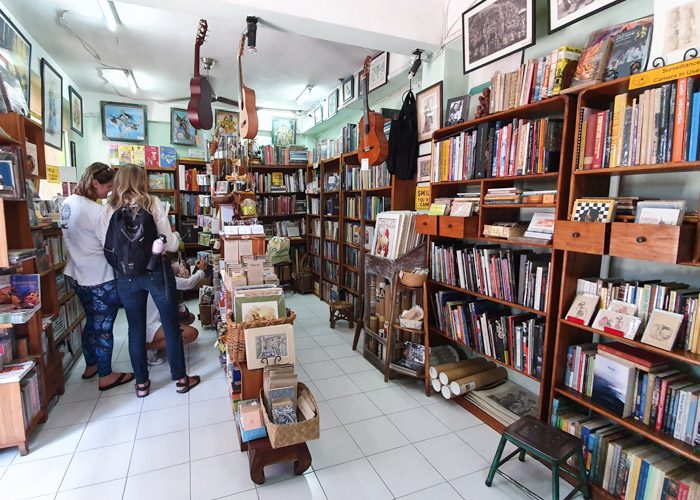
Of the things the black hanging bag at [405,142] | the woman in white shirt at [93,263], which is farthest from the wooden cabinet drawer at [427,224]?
the woman in white shirt at [93,263]

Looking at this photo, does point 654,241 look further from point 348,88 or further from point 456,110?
point 348,88

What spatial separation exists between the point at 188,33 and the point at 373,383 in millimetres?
3513

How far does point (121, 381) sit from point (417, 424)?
2.27 metres

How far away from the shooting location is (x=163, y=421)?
7.82 feet

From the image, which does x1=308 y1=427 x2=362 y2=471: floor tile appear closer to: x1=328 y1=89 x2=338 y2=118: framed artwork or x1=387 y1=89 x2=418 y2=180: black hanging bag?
x1=387 y1=89 x2=418 y2=180: black hanging bag

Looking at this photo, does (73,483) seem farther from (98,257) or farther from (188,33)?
(188,33)

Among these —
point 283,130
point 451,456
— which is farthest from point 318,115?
point 451,456

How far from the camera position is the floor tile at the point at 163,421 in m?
2.27

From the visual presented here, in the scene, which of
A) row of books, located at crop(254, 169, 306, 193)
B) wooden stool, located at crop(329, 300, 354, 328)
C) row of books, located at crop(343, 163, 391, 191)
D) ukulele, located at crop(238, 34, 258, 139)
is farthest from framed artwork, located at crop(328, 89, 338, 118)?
wooden stool, located at crop(329, 300, 354, 328)

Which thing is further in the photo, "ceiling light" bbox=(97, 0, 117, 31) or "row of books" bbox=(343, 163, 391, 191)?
"row of books" bbox=(343, 163, 391, 191)

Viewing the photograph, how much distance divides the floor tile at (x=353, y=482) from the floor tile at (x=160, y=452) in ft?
2.65

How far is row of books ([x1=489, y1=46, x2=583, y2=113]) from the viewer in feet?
6.07

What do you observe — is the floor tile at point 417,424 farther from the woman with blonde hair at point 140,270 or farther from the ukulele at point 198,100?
the ukulele at point 198,100

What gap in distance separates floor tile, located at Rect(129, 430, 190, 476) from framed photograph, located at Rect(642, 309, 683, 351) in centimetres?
236
